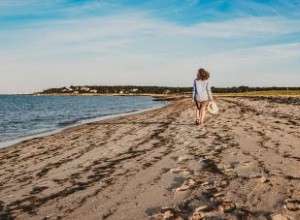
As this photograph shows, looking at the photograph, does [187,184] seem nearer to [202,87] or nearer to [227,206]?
[227,206]

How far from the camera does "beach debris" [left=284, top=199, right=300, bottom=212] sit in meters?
5.21

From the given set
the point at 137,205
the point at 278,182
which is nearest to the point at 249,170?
the point at 278,182

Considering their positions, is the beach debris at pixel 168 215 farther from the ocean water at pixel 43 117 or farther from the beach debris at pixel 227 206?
the ocean water at pixel 43 117

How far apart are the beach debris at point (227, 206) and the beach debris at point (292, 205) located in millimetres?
644

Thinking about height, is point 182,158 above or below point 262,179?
below

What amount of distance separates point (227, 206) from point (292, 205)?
2.60 ft

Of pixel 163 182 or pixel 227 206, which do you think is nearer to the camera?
pixel 227 206

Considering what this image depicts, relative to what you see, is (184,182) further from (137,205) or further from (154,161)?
(154,161)

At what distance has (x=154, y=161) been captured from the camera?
9.27 meters

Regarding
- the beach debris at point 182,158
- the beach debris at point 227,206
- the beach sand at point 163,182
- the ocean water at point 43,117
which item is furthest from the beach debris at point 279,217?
the ocean water at point 43,117

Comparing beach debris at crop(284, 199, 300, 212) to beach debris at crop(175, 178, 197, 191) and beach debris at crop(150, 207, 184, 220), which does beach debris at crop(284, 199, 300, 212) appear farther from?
beach debris at crop(175, 178, 197, 191)

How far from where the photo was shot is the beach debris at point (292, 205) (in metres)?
5.21

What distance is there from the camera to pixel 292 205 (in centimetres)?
532

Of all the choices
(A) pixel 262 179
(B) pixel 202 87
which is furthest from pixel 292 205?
(B) pixel 202 87
